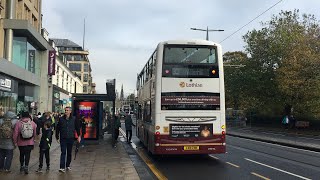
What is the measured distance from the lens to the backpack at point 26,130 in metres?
11.0

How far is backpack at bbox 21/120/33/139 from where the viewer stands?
11008 millimetres

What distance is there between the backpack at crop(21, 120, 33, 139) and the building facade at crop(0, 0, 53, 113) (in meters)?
18.9

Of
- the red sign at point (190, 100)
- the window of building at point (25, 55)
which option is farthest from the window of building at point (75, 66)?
the red sign at point (190, 100)

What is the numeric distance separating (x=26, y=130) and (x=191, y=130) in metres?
5.87

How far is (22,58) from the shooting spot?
36.8 meters

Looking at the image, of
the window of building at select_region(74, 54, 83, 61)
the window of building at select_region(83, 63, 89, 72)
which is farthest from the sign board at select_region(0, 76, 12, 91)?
the window of building at select_region(74, 54, 83, 61)

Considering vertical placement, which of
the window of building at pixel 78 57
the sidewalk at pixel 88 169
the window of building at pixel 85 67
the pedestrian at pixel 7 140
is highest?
the window of building at pixel 78 57

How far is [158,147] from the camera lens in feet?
47.7

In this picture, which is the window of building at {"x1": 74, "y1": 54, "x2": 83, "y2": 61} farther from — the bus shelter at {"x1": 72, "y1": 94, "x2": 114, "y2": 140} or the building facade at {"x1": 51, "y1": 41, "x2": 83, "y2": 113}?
the bus shelter at {"x1": 72, "y1": 94, "x2": 114, "y2": 140}

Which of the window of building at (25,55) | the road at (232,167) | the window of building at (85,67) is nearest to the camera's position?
the road at (232,167)

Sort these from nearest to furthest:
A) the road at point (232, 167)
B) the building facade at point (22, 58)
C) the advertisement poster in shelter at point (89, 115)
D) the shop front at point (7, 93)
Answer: the road at point (232, 167)
the advertisement poster in shelter at point (89, 115)
the shop front at point (7, 93)
the building facade at point (22, 58)

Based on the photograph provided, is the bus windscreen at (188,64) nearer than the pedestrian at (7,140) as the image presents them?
No

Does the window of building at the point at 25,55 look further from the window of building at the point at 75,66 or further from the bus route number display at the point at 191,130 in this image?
the window of building at the point at 75,66

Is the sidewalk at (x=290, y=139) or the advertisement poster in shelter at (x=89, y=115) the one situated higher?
the advertisement poster in shelter at (x=89, y=115)
